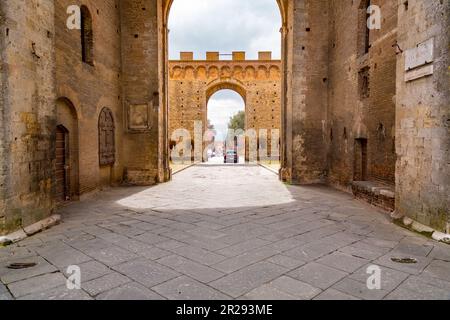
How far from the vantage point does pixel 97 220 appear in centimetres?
614

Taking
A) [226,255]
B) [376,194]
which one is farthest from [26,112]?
[376,194]

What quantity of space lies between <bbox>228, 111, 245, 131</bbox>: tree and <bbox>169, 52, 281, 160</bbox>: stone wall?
80.2 ft

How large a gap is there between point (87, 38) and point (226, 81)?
1878 cm

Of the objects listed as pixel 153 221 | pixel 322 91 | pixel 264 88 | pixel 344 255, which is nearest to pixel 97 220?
pixel 153 221

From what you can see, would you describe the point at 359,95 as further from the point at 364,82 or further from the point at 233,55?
the point at 233,55

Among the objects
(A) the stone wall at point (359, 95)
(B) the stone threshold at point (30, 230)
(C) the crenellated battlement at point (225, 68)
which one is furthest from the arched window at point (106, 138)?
(C) the crenellated battlement at point (225, 68)

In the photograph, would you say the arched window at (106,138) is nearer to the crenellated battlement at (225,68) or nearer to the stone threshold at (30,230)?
the stone threshold at (30,230)

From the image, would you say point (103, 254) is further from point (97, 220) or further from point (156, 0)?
point (156, 0)

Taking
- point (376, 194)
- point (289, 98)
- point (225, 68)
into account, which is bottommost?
point (376, 194)

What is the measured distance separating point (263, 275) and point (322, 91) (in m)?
9.41

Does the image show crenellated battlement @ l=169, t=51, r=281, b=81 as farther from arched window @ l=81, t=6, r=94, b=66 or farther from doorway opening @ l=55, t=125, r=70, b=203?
doorway opening @ l=55, t=125, r=70, b=203

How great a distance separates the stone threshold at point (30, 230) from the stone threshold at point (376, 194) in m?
6.56

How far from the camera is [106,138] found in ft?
33.3

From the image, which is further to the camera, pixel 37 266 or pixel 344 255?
pixel 344 255
